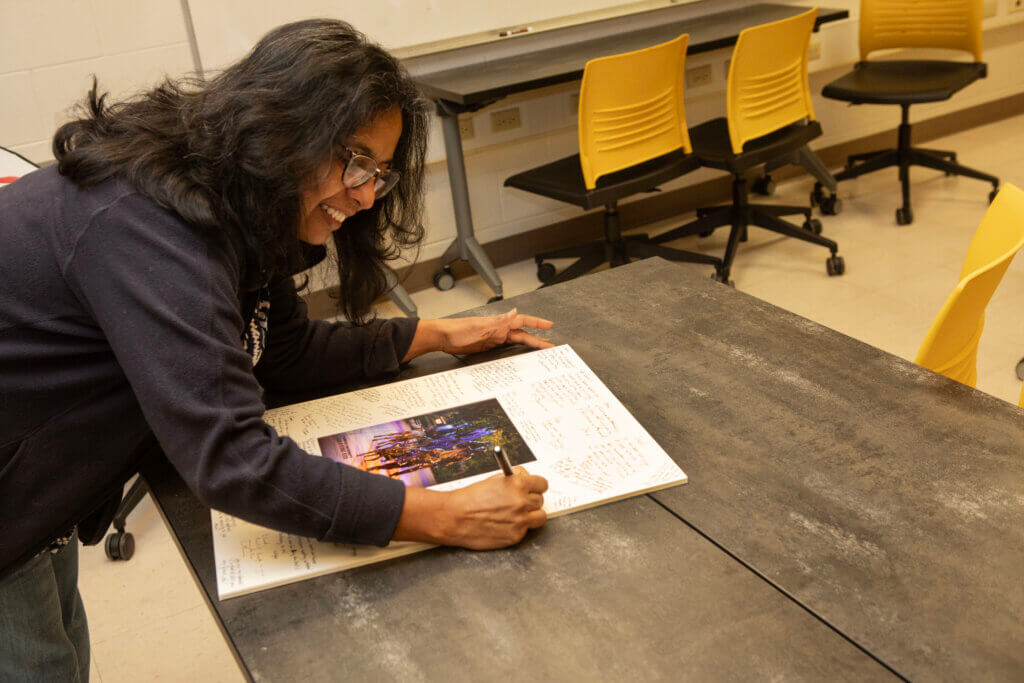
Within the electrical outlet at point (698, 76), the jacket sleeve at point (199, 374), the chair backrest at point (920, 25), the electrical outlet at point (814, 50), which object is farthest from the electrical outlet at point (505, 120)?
the jacket sleeve at point (199, 374)

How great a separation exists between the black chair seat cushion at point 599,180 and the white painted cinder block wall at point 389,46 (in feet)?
1.40

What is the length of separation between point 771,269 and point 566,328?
231 centimetres

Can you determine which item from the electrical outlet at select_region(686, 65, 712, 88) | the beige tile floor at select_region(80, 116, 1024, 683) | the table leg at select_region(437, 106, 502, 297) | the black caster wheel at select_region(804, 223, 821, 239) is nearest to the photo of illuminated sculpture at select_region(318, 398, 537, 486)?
the beige tile floor at select_region(80, 116, 1024, 683)

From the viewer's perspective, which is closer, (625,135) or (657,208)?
(625,135)

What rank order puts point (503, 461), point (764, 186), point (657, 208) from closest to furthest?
point (503, 461) → point (657, 208) → point (764, 186)

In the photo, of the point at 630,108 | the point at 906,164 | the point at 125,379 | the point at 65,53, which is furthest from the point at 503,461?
the point at 906,164

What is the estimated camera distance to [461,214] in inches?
144

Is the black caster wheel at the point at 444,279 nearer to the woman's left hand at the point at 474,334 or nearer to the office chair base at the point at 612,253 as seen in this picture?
the office chair base at the point at 612,253

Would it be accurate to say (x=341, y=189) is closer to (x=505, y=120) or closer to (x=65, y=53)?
(x=65, y=53)

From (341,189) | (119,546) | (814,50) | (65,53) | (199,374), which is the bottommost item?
(119,546)

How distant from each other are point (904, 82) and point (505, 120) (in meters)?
1.67

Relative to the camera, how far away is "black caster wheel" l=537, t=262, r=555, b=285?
12.4 feet

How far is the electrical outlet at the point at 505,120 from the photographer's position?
378 centimetres

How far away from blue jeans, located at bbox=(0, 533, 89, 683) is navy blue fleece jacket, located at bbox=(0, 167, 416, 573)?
11 centimetres
